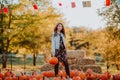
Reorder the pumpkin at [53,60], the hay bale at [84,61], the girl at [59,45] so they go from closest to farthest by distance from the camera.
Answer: the pumpkin at [53,60] < the girl at [59,45] < the hay bale at [84,61]

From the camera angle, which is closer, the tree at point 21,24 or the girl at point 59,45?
the girl at point 59,45

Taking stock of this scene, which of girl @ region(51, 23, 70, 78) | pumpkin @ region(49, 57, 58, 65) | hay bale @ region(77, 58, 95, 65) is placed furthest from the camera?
hay bale @ region(77, 58, 95, 65)

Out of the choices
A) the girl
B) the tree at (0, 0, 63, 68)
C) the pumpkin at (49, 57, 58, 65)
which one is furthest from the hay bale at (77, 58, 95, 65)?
the pumpkin at (49, 57, 58, 65)

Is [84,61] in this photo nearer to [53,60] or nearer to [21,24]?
[21,24]

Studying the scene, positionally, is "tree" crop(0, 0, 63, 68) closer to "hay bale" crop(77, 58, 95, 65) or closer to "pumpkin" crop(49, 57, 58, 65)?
"hay bale" crop(77, 58, 95, 65)

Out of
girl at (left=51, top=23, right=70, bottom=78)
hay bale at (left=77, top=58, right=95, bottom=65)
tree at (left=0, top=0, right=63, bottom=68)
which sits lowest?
hay bale at (left=77, top=58, right=95, bottom=65)

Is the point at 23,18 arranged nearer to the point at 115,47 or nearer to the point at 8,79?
the point at 115,47

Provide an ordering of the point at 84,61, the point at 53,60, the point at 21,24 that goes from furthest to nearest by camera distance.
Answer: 1. the point at 21,24
2. the point at 84,61
3. the point at 53,60

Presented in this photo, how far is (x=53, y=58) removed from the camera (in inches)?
427

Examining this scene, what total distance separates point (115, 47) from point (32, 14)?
6166 millimetres

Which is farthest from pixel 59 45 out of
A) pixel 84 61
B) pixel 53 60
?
pixel 84 61

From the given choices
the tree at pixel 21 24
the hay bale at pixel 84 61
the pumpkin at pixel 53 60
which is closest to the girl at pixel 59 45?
the pumpkin at pixel 53 60

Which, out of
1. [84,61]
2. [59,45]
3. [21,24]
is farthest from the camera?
[21,24]

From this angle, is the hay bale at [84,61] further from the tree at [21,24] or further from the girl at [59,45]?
the girl at [59,45]
